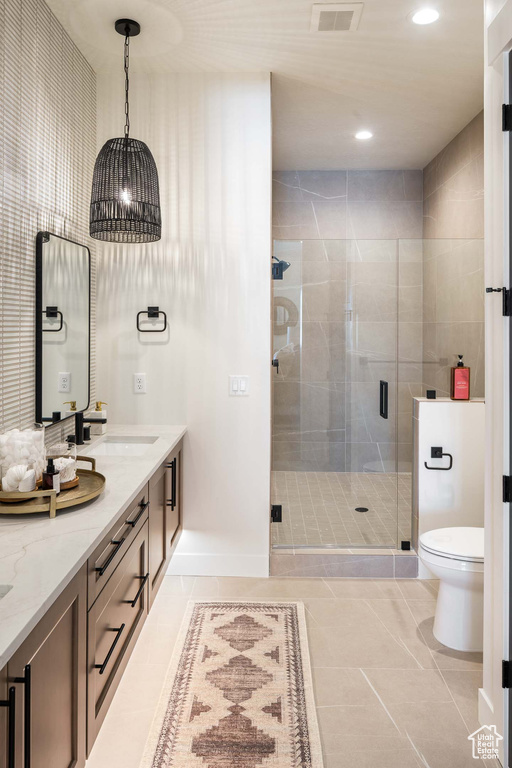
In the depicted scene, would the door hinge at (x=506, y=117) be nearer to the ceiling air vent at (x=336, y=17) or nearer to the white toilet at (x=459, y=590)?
the ceiling air vent at (x=336, y=17)

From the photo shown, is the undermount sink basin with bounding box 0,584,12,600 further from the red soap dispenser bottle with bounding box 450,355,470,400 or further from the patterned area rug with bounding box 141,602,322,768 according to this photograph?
the red soap dispenser bottle with bounding box 450,355,470,400

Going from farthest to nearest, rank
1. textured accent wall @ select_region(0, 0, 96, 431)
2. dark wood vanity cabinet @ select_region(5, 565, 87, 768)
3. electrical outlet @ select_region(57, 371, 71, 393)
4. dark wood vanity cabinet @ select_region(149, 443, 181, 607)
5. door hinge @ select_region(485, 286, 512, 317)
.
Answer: electrical outlet @ select_region(57, 371, 71, 393)
dark wood vanity cabinet @ select_region(149, 443, 181, 607)
textured accent wall @ select_region(0, 0, 96, 431)
door hinge @ select_region(485, 286, 512, 317)
dark wood vanity cabinet @ select_region(5, 565, 87, 768)

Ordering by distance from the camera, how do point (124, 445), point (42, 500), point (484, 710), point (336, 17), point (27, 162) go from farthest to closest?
point (124, 445)
point (336, 17)
point (27, 162)
point (484, 710)
point (42, 500)

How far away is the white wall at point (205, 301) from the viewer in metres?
3.21

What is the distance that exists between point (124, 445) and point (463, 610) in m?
1.77

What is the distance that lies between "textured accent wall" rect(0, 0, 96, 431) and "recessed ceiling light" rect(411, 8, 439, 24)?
1643 mm

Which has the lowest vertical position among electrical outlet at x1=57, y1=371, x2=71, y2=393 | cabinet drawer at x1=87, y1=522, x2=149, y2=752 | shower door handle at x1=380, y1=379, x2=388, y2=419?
cabinet drawer at x1=87, y1=522, x2=149, y2=752

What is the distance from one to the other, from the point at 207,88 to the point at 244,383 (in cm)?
167

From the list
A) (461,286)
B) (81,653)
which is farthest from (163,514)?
(461,286)

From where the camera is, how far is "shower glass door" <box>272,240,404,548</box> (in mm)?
3389

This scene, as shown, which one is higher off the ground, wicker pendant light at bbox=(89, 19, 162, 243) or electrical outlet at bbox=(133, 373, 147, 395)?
wicker pendant light at bbox=(89, 19, 162, 243)

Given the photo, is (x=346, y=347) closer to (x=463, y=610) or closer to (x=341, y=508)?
(x=341, y=508)

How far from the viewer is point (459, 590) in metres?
2.51

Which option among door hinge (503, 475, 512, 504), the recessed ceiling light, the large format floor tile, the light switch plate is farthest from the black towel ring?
door hinge (503, 475, 512, 504)
